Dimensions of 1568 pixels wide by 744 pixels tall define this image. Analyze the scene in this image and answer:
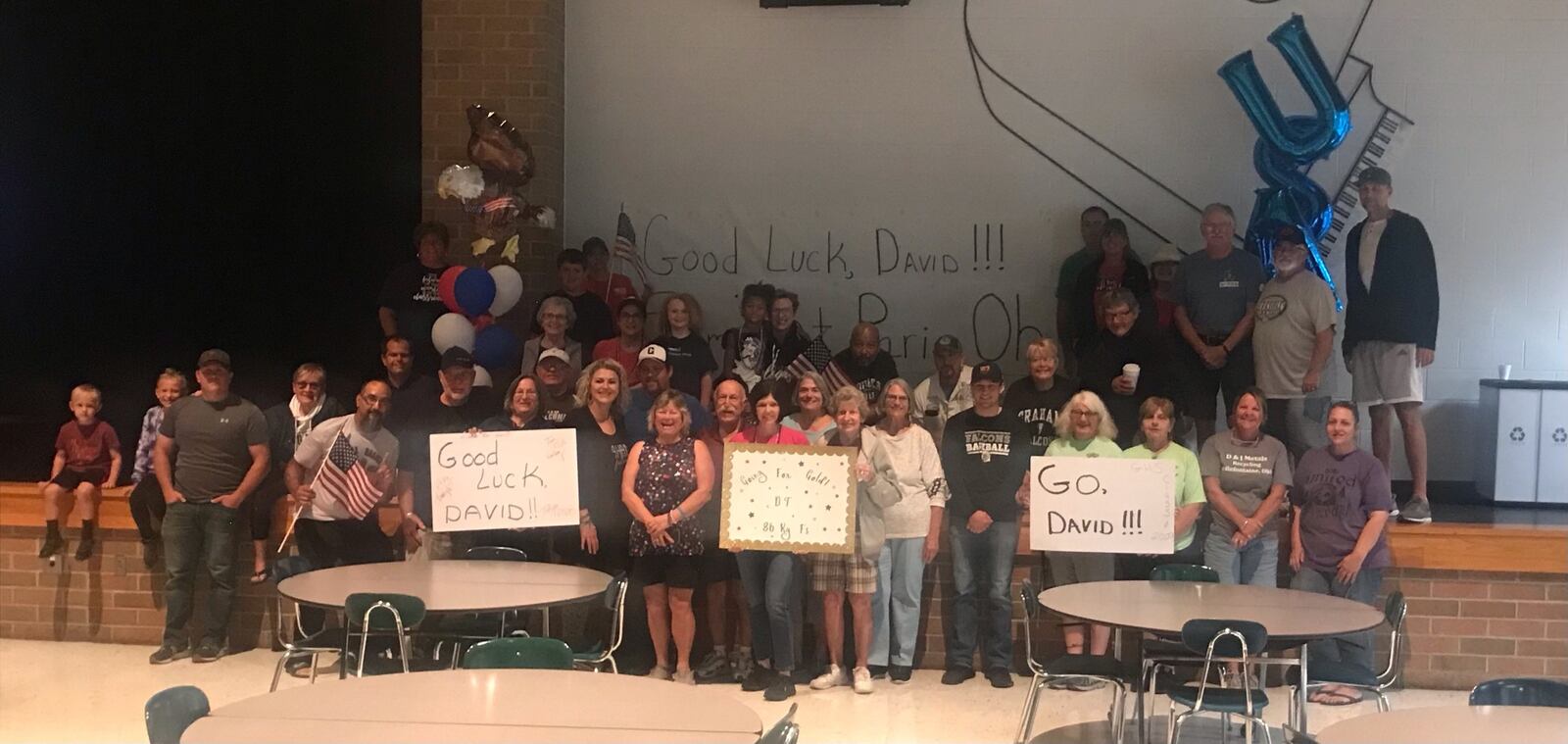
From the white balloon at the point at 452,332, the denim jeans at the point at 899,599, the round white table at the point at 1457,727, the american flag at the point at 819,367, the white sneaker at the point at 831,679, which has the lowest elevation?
the white sneaker at the point at 831,679

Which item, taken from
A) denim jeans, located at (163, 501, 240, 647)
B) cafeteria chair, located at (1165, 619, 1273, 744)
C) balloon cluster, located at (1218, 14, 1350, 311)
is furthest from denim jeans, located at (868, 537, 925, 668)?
denim jeans, located at (163, 501, 240, 647)

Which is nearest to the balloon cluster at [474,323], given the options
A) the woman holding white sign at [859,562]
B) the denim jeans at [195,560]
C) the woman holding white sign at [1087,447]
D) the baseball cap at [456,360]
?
the baseball cap at [456,360]

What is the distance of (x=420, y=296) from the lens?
8.15 m

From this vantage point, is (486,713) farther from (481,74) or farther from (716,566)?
(481,74)

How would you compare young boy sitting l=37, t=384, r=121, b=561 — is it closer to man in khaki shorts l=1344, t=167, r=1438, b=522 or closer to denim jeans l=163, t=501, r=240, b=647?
denim jeans l=163, t=501, r=240, b=647

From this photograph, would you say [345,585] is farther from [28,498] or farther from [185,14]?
[185,14]

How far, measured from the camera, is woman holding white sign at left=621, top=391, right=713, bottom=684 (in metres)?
6.38

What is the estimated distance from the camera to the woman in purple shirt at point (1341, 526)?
20.6 feet

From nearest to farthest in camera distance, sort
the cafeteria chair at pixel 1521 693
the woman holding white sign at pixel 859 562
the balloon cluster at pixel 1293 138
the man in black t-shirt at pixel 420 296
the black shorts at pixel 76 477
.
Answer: the cafeteria chair at pixel 1521 693
the woman holding white sign at pixel 859 562
the black shorts at pixel 76 477
the man in black t-shirt at pixel 420 296
the balloon cluster at pixel 1293 138

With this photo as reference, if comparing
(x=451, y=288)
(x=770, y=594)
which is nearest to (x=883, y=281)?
(x=451, y=288)

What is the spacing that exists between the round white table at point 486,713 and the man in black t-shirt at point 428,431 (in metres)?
2.52

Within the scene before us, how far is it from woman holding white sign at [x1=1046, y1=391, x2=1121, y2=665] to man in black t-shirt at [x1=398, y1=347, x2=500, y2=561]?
271 cm

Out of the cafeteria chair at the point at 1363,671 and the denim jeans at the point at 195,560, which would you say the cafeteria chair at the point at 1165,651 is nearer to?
the cafeteria chair at the point at 1363,671

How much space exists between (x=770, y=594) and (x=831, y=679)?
0.52 meters
